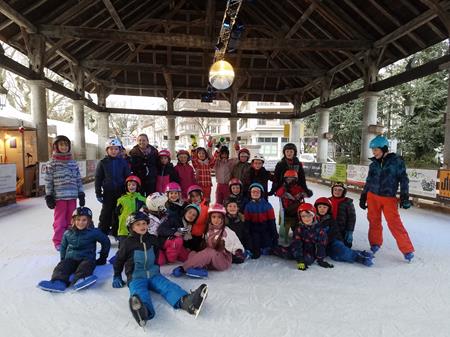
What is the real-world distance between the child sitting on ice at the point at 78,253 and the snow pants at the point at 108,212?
942mm

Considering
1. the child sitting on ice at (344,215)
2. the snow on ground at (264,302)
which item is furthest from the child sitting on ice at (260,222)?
the child sitting on ice at (344,215)

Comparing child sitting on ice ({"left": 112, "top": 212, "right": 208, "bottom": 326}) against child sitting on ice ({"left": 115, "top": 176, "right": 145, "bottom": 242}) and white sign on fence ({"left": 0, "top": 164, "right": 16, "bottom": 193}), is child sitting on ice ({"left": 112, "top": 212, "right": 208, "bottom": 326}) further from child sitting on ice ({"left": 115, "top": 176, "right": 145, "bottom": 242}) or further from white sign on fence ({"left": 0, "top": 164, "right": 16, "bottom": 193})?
white sign on fence ({"left": 0, "top": 164, "right": 16, "bottom": 193})

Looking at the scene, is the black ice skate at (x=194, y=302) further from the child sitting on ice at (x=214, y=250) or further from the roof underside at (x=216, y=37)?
the roof underside at (x=216, y=37)

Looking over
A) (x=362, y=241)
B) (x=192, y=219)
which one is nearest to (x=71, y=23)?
(x=192, y=219)

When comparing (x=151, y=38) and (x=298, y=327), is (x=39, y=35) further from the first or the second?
(x=298, y=327)

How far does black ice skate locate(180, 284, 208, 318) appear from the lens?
2.09m

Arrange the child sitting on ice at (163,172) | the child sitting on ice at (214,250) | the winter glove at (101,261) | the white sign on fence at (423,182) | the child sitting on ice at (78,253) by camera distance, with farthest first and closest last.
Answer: the white sign on fence at (423,182), the child sitting on ice at (163,172), the winter glove at (101,261), the child sitting on ice at (214,250), the child sitting on ice at (78,253)

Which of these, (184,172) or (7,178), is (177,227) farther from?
(7,178)

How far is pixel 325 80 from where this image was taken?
12477mm

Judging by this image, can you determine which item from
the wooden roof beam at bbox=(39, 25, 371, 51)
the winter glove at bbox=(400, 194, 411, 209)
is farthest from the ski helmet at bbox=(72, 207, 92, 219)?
the wooden roof beam at bbox=(39, 25, 371, 51)

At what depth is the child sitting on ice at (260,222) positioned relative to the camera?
3447 millimetres

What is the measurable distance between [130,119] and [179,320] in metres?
40.3

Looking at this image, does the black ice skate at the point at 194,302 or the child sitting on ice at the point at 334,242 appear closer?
the black ice skate at the point at 194,302

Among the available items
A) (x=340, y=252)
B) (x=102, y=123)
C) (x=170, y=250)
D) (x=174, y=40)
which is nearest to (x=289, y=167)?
(x=340, y=252)
